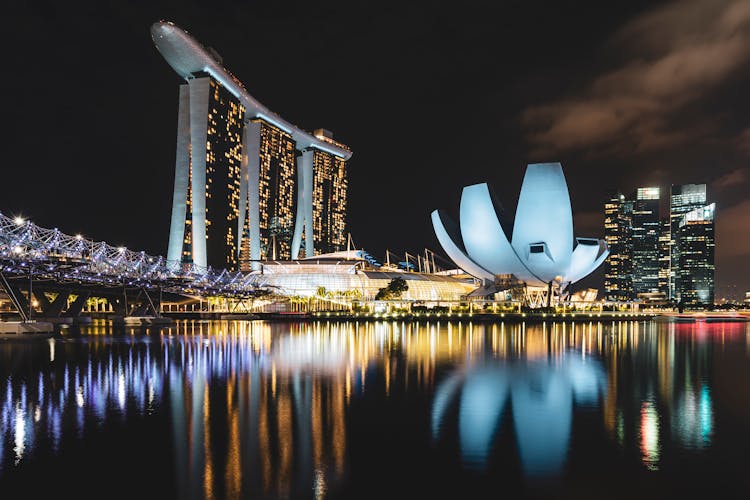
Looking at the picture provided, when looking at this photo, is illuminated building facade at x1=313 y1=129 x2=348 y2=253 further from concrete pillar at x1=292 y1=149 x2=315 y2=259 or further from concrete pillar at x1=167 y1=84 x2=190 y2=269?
concrete pillar at x1=167 y1=84 x2=190 y2=269

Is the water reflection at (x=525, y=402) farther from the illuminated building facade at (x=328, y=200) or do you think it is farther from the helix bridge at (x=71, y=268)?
the illuminated building facade at (x=328, y=200)

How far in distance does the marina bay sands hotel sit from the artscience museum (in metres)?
24.0

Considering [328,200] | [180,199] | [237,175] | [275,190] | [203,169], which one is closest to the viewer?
[180,199]

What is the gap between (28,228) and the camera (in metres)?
29.9

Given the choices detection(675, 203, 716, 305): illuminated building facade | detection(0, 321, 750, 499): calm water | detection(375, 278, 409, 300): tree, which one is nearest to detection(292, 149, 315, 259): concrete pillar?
detection(375, 278, 409, 300): tree

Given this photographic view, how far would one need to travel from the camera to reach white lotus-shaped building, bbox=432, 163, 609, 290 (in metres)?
51.1

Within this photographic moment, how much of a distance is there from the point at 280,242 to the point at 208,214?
29.7 meters

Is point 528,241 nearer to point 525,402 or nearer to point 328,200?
point 525,402

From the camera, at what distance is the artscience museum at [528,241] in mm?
51094

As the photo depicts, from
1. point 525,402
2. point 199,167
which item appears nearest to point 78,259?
point 525,402

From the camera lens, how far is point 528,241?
5253cm

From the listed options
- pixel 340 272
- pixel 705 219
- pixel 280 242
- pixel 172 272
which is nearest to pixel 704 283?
pixel 705 219

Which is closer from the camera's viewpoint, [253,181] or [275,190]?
[253,181]

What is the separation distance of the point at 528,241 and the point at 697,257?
118648 millimetres
